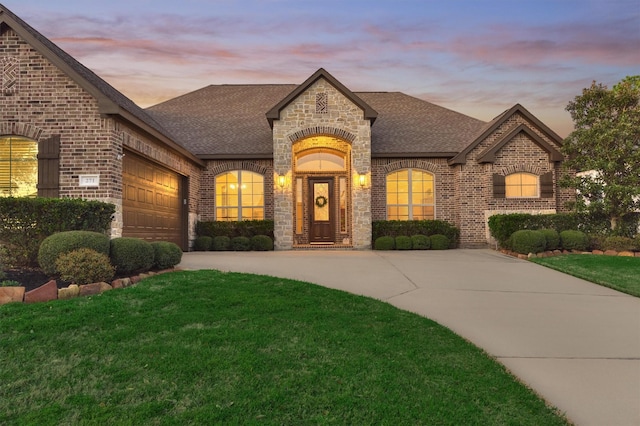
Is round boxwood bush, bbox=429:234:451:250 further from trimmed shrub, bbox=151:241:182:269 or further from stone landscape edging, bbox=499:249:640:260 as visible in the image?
trimmed shrub, bbox=151:241:182:269

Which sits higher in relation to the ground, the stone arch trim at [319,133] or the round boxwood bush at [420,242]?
the stone arch trim at [319,133]

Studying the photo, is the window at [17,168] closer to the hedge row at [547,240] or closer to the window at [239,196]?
the window at [239,196]

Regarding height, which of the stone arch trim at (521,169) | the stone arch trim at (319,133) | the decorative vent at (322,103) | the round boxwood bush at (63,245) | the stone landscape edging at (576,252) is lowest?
the stone landscape edging at (576,252)

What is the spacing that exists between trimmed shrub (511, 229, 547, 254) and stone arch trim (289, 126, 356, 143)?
262 inches

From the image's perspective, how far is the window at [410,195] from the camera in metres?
16.4

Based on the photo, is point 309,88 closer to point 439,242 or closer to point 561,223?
point 439,242

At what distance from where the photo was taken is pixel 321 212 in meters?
17.8

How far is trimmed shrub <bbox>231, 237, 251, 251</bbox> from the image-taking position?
14.6m

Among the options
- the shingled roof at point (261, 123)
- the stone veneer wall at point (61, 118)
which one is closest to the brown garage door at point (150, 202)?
the stone veneer wall at point (61, 118)

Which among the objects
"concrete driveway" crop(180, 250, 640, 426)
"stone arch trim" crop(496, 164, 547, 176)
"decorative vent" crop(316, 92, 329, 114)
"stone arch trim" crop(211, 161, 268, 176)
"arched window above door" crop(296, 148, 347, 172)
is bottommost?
"concrete driveway" crop(180, 250, 640, 426)

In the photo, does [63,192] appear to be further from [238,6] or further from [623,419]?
[623,419]

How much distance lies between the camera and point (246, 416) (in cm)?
279

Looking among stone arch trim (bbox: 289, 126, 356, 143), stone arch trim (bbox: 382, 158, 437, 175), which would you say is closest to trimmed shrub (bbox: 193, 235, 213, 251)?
stone arch trim (bbox: 289, 126, 356, 143)

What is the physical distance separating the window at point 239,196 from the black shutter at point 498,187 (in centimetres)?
901
